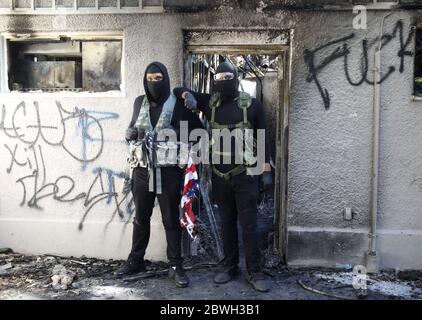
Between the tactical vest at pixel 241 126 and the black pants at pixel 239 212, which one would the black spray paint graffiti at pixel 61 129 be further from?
the black pants at pixel 239 212

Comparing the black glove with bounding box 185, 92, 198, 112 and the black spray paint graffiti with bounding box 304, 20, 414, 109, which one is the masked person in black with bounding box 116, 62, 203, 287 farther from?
the black spray paint graffiti with bounding box 304, 20, 414, 109

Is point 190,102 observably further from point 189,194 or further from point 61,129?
point 61,129

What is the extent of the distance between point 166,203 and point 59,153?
173cm

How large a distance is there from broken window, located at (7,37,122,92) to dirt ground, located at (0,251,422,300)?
7.05ft

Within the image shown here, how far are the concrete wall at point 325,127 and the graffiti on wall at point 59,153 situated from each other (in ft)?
0.20

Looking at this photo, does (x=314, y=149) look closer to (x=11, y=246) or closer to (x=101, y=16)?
(x=101, y=16)

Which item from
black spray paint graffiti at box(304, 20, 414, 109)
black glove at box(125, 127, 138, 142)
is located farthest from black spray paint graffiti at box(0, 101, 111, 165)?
black spray paint graffiti at box(304, 20, 414, 109)

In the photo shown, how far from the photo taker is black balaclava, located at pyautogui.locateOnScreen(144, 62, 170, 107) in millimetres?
4828

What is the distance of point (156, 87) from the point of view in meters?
4.82

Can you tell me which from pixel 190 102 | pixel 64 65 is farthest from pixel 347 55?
pixel 64 65

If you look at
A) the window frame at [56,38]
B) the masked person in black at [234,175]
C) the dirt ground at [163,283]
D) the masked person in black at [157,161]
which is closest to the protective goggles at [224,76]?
the masked person in black at [234,175]

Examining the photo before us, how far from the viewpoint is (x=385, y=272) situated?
5336 mm

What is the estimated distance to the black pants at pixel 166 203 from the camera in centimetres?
485

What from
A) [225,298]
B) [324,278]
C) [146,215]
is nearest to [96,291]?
[146,215]
